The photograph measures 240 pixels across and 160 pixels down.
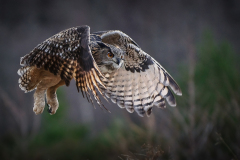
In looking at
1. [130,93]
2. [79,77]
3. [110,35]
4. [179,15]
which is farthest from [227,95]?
[179,15]

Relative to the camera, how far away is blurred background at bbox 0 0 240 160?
5.37m

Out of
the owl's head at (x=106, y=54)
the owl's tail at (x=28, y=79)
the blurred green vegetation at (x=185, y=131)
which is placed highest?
the owl's head at (x=106, y=54)

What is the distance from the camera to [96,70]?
2.75 metres

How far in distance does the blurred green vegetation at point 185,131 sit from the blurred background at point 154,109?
0.02 meters

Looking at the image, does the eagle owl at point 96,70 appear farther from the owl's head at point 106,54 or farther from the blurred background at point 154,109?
the blurred background at point 154,109

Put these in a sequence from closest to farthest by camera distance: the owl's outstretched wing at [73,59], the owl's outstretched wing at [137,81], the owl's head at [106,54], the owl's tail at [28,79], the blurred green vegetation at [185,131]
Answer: the owl's outstretched wing at [73,59]
the owl's head at [106,54]
the owl's tail at [28,79]
the owl's outstretched wing at [137,81]
the blurred green vegetation at [185,131]

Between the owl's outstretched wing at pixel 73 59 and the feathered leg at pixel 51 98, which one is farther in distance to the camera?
the feathered leg at pixel 51 98

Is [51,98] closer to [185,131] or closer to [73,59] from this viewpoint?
[73,59]

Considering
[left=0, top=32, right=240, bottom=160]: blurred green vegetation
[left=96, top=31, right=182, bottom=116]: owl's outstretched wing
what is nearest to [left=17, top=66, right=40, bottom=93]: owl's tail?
[left=96, top=31, right=182, bottom=116]: owl's outstretched wing

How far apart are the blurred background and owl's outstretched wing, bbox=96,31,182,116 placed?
806 millimetres

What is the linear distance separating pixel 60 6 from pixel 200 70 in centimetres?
657

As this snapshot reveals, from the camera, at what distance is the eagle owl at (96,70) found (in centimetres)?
286

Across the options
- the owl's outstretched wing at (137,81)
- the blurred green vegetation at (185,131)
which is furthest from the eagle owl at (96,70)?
the blurred green vegetation at (185,131)

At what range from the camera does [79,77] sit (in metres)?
2.88
